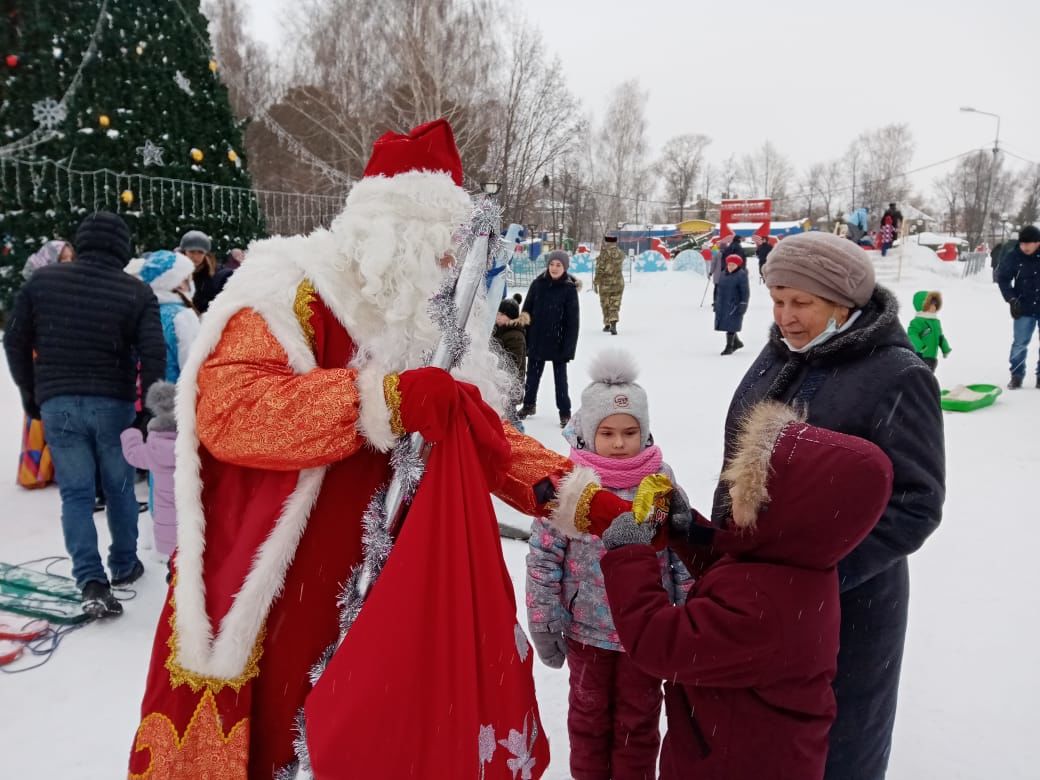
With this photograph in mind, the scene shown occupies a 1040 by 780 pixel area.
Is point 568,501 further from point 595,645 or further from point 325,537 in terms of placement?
point 595,645

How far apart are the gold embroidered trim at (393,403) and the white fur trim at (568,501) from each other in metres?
0.55

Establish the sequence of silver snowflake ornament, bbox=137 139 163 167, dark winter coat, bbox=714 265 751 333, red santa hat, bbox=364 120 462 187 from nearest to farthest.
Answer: red santa hat, bbox=364 120 462 187
silver snowflake ornament, bbox=137 139 163 167
dark winter coat, bbox=714 265 751 333

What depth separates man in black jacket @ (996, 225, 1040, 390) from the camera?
26.8 feet

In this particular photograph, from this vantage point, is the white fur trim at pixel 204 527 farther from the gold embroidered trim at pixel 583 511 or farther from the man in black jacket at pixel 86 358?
the man in black jacket at pixel 86 358

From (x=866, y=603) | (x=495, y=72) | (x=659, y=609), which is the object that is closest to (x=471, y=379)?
(x=659, y=609)

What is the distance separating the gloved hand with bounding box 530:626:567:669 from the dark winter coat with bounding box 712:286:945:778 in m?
0.83

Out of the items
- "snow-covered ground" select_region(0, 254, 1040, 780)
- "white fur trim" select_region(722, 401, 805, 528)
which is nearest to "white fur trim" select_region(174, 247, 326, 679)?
"white fur trim" select_region(722, 401, 805, 528)

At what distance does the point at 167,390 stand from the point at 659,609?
330cm

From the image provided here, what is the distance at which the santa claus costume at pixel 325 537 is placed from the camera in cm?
144

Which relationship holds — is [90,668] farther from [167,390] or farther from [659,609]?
[659,609]

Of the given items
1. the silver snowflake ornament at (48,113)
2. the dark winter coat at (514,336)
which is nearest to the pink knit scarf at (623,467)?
the dark winter coat at (514,336)

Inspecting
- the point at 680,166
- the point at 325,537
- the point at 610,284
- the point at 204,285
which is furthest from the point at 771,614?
the point at 680,166

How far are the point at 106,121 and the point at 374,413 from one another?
858 cm

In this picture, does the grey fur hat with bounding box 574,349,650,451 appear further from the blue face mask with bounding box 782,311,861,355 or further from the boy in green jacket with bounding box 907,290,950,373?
the boy in green jacket with bounding box 907,290,950,373
